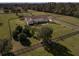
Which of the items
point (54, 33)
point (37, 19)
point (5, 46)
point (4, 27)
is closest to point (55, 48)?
point (54, 33)

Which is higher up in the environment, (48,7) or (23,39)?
(48,7)

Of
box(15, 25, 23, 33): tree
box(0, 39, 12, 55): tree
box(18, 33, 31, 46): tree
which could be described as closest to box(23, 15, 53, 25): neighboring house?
box(15, 25, 23, 33): tree

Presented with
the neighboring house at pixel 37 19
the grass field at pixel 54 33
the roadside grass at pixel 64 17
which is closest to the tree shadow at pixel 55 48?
the grass field at pixel 54 33

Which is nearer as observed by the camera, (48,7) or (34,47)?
(34,47)

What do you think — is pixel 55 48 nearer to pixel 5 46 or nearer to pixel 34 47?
pixel 34 47

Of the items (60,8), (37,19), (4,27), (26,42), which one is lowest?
(26,42)

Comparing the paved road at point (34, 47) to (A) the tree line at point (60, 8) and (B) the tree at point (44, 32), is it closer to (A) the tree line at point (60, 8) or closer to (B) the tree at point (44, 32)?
(B) the tree at point (44, 32)
